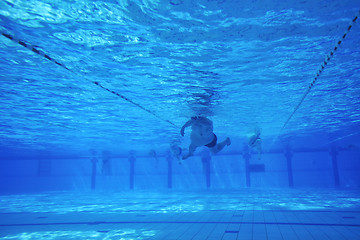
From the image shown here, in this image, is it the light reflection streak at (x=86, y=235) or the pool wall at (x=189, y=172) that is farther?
the pool wall at (x=189, y=172)

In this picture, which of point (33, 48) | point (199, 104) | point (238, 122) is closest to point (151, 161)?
point (238, 122)

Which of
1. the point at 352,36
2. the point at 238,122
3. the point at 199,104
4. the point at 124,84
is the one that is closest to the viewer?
the point at 352,36

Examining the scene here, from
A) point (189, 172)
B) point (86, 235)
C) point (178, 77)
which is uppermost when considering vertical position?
point (178, 77)

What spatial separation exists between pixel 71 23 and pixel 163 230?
26.7ft

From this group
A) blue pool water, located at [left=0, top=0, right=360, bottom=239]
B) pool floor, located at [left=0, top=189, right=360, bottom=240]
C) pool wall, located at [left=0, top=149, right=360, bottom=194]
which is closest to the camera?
blue pool water, located at [left=0, top=0, right=360, bottom=239]

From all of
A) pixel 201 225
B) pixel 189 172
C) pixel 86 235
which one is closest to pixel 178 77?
pixel 201 225

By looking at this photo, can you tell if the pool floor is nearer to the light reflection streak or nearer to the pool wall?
the light reflection streak

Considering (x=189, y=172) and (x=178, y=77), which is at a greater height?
(x=178, y=77)

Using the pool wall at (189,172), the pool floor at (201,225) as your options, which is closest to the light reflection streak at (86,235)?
the pool floor at (201,225)

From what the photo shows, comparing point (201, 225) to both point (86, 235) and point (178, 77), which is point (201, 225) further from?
point (178, 77)

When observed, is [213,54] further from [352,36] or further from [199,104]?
[199,104]

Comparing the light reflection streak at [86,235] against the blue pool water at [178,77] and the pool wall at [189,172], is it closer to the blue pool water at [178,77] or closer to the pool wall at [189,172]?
the blue pool water at [178,77]

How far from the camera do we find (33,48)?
20.2ft

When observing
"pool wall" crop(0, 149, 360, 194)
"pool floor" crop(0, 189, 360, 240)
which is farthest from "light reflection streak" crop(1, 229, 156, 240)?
"pool wall" crop(0, 149, 360, 194)
